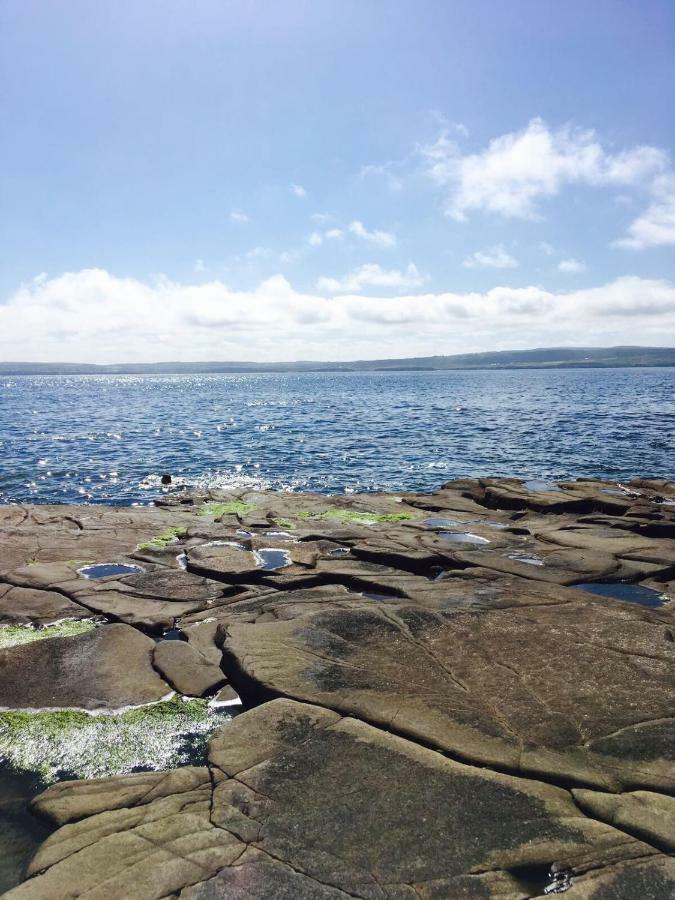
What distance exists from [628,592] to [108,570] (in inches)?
494

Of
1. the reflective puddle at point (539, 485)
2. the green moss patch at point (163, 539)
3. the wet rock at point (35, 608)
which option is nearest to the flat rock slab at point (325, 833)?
the wet rock at point (35, 608)

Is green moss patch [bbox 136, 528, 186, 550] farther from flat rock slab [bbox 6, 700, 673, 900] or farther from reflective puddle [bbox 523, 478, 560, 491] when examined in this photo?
reflective puddle [bbox 523, 478, 560, 491]

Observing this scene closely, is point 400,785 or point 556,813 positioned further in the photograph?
point 400,785

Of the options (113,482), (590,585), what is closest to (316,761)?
(590,585)

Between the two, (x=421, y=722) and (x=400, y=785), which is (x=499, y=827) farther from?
(x=421, y=722)

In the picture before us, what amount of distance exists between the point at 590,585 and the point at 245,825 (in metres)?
10.1

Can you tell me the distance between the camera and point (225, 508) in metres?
22.7

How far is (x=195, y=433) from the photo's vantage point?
52.2 m

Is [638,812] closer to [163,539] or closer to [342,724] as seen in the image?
[342,724]

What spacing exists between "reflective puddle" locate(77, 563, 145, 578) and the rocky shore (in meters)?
0.10

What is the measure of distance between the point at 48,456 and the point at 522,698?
38.3 meters

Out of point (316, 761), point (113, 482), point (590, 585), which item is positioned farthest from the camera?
point (113, 482)

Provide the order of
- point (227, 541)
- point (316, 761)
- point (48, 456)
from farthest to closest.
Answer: point (48, 456)
point (227, 541)
point (316, 761)

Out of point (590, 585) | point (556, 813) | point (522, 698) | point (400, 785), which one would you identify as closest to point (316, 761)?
point (400, 785)
